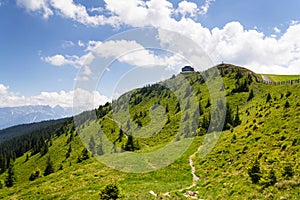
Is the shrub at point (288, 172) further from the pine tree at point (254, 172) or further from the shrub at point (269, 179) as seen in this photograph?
the pine tree at point (254, 172)

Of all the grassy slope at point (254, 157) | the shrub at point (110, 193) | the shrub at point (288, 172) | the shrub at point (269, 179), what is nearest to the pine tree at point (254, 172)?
the grassy slope at point (254, 157)

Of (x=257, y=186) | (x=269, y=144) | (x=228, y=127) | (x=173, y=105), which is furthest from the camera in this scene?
(x=173, y=105)

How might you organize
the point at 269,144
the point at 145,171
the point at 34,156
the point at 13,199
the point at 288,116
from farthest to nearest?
the point at 34,156
the point at 288,116
the point at 145,171
the point at 269,144
the point at 13,199

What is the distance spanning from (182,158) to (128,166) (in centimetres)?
1059

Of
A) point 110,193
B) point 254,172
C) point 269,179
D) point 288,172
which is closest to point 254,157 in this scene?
point 254,172

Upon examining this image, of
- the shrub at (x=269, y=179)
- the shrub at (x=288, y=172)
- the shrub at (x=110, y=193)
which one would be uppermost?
the shrub at (x=288, y=172)

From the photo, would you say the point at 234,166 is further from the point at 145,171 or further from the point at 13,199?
Answer: the point at 13,199

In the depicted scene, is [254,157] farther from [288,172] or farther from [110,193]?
[110,193]

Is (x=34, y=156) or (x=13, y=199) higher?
(x=13, y=199)

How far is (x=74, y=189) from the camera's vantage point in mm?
36125

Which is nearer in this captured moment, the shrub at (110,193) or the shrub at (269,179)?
the shrub at (269,179)

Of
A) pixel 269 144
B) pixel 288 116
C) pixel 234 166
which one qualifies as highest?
pixel 288 116

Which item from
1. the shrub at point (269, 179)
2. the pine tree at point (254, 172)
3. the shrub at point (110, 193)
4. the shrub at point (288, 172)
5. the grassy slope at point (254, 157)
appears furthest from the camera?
the pine tree at point (254, 172)

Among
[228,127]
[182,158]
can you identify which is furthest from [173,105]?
[182,158]
